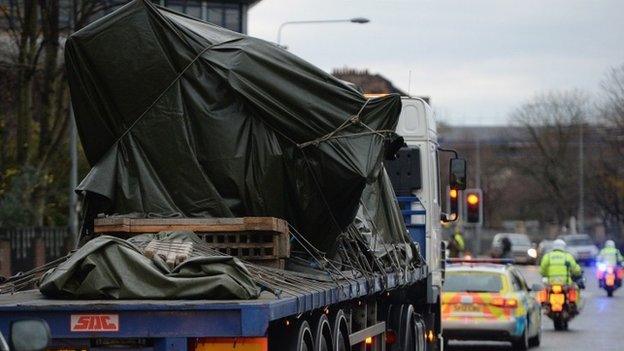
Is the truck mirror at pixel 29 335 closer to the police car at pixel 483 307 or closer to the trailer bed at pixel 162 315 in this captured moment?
the trailer bed at pixel 162 315

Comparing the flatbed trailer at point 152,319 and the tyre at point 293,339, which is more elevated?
the flatbed trailer at point 152,319

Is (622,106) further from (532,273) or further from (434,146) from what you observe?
(434,146)

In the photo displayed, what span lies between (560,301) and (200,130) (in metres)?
18.7

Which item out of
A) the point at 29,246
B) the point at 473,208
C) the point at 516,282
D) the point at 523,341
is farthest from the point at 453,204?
the point at 29,246

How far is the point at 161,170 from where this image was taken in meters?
12.0

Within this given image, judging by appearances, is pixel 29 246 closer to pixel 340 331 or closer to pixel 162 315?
pixel 340 331

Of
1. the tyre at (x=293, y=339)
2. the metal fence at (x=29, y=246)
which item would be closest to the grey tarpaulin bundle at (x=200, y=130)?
the tyre at (x=293, y=339)

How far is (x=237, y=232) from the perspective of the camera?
10.8m

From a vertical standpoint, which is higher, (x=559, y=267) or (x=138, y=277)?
(x=138, y=277)

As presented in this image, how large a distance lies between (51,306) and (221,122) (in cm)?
344

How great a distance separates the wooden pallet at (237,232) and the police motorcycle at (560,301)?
19.0 m

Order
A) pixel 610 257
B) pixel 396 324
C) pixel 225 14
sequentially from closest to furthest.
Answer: pixel 396 324 → pixel 610 257 → pixel 225 14

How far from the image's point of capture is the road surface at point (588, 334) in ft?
82.7

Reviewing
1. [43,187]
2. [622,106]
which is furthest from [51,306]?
[622,106]
